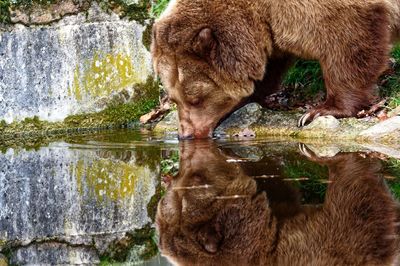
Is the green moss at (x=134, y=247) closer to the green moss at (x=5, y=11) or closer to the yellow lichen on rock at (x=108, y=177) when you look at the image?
the yellow lichen on rock at (x=108, y=177)

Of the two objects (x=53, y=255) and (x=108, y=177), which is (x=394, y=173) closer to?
(x=108, y=177)

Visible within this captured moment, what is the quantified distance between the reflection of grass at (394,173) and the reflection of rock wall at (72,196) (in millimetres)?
1397

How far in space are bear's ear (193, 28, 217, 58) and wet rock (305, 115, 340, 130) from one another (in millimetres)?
1146

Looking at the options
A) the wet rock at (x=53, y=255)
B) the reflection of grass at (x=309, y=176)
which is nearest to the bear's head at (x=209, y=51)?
the reflection of grass at (x=309, y=176)

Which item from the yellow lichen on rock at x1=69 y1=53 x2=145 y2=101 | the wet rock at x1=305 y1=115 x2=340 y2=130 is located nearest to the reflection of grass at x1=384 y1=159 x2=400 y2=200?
the wet rock at x1=305 y1=115 x2=340 y2=130

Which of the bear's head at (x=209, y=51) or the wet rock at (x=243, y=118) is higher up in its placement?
the bear's head at (x=209, y=51)

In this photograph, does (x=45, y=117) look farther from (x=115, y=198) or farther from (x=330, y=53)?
(x=115, y=198)

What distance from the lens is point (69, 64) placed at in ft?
30.9

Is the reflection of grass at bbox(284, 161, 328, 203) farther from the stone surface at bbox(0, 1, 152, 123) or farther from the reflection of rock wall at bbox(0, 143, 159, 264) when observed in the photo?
the stone surface at bbox(0, 1, 152, 123)

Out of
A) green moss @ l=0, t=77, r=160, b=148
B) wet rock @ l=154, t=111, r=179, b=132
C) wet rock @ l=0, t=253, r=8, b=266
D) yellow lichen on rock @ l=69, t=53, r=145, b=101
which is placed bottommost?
green moss @ l=0, t=77, r=160, b=148

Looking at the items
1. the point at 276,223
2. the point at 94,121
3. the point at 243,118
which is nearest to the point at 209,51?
the point at 243,118

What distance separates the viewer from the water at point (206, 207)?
11.9 feet

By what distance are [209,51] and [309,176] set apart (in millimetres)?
2350

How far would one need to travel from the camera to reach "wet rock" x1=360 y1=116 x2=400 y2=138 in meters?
6.71
